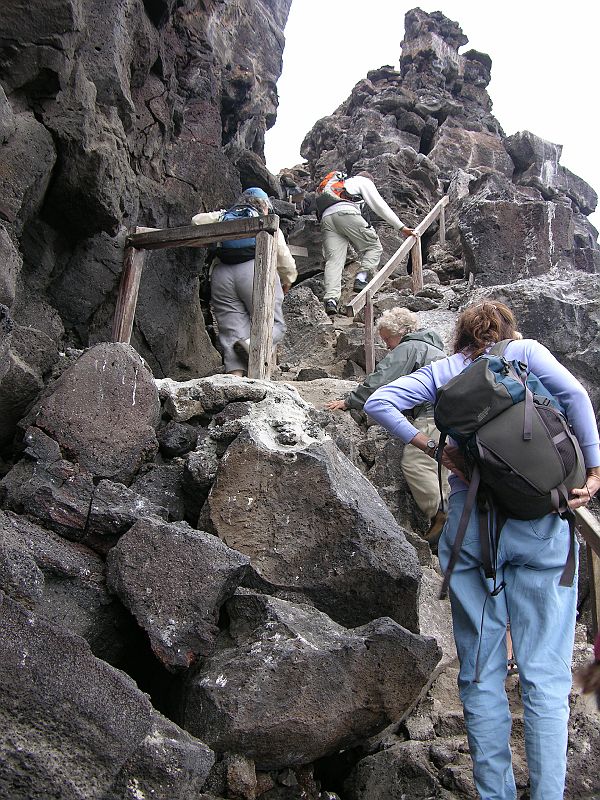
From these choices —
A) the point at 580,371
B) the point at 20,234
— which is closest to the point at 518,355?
the point at 20,234

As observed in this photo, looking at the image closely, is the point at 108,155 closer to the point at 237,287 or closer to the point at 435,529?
the point at 237,287

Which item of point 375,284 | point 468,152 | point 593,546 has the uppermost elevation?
point 468,152

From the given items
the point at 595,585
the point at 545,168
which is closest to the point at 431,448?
the point at 595,585

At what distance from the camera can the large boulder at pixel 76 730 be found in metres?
2.44

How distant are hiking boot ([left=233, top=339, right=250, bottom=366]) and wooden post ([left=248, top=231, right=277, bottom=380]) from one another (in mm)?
572

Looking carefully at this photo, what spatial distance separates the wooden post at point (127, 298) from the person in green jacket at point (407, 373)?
1.76 metres

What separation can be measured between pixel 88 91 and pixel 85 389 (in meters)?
3.11

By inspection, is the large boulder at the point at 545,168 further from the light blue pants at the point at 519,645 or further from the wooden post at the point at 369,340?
the light blue pants at the point at 519,645

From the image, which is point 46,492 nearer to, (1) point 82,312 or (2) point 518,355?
(2) point 518,355

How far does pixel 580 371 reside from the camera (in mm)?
8227

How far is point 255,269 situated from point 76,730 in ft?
13.8

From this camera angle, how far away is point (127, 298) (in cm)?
624

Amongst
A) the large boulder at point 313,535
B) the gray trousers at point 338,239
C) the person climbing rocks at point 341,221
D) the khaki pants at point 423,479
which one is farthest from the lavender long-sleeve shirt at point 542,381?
the gray trousers at point 338,239

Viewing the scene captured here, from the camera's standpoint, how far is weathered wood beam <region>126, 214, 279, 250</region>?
20.3 ft
